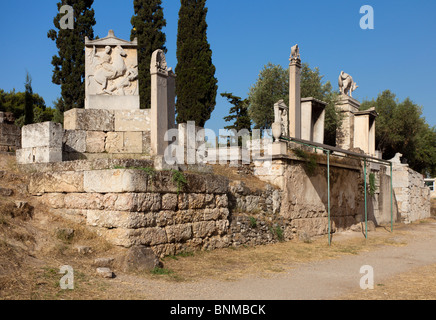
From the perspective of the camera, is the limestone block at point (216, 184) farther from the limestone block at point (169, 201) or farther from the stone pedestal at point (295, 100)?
the stone pedestal at point (295, 100)

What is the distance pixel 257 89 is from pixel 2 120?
52.9ft

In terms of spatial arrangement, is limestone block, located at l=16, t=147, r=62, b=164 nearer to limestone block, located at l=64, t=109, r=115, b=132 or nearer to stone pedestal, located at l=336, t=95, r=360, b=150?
limestone block, located at l=64, t=109, r=115, b=132

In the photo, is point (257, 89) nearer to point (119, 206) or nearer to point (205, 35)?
point (205, 35)

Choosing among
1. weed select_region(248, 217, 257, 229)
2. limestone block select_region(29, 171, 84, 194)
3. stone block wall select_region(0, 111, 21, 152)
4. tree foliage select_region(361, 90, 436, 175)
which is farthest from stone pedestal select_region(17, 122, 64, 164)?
tree foliage select_region(361, 90, 436, 175)

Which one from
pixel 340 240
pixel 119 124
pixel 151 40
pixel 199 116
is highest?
pixel 151 40

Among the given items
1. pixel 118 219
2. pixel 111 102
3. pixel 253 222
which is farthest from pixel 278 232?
pixel 111 102

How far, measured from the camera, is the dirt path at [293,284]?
5.41 metres

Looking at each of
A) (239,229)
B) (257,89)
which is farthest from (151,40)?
(239,229)

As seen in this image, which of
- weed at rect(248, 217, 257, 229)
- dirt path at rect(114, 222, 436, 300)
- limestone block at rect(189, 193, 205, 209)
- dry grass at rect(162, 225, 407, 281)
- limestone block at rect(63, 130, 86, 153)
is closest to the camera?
dirt path at rect(114, 222, 436, 300)

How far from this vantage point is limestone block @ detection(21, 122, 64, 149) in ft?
29.7

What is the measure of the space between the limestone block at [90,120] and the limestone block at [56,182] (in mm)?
1834

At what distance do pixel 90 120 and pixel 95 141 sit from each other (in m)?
0.50

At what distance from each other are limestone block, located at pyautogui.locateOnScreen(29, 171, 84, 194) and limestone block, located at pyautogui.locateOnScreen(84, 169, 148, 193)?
1.40 feet
